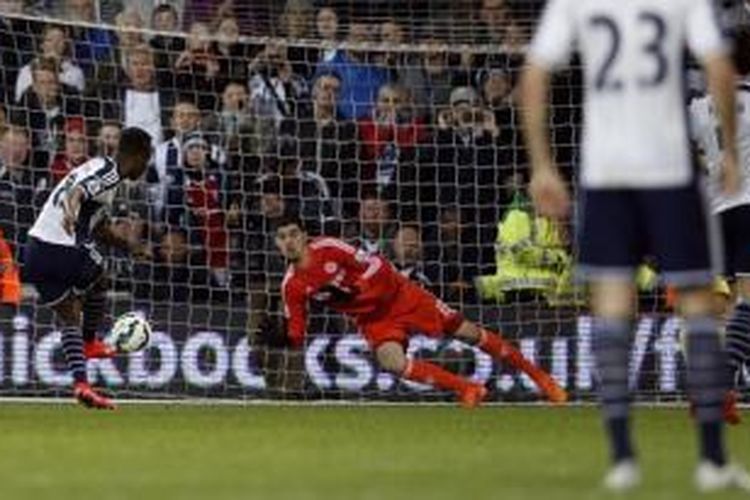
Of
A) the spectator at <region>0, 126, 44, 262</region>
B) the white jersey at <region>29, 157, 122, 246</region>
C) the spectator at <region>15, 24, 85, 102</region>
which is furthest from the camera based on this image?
the spectator at <region>15, 24, 85, 102</region>

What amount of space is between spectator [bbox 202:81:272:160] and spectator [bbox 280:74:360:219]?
10.5 inches

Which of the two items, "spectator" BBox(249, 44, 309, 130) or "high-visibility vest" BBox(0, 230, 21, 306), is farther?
"spectator" BBox(249, 44, 309, 130)

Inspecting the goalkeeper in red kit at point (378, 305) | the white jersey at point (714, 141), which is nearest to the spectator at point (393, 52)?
the goalkeeper in red kit at point (378, 305)

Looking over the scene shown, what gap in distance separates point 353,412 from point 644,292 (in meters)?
2.85

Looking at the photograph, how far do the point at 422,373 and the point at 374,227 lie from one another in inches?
85.1

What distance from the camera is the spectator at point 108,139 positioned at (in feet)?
51.8

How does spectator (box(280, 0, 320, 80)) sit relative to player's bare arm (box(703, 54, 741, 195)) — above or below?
above

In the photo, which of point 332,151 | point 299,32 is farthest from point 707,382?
point 299,32

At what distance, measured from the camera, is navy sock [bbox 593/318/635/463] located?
7.96m

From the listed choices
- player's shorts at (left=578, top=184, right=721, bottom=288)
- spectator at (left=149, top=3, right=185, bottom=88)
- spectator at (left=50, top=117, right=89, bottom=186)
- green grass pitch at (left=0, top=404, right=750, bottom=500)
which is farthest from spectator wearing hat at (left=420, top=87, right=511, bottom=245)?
player's shorts at (left=578, top=184, right=721, bottom=288)

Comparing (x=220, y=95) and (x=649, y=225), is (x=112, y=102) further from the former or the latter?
(x=649, y=225)

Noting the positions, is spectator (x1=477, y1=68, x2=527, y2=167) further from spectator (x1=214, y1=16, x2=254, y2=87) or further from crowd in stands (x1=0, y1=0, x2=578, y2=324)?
spectator (x1=214, y1=16, x2=254, y2=87)

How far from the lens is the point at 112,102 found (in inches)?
647

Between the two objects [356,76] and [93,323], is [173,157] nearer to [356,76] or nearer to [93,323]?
[356,76]
